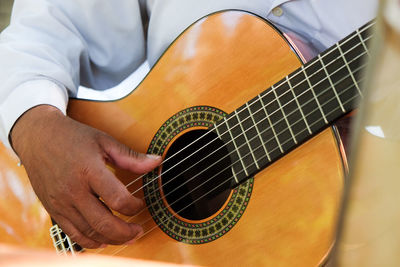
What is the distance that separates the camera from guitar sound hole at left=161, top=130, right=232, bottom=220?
759 millimetres

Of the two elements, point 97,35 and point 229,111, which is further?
point 97,35

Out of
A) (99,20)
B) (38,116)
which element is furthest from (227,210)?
(99,20)

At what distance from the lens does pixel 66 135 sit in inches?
32.6

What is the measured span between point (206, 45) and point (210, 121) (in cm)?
13

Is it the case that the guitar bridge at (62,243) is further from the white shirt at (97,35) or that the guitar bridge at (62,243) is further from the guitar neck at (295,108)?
the guitar neck at (295,108)

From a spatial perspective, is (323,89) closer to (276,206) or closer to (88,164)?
(276,206)

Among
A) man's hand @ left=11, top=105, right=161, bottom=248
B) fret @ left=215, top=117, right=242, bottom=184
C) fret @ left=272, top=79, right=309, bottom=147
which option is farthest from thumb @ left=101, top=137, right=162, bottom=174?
fret @ left=272, top=79, right=309, bottom=147

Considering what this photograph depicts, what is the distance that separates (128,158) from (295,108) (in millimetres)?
285

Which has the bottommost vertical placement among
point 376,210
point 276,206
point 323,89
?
point 276,206

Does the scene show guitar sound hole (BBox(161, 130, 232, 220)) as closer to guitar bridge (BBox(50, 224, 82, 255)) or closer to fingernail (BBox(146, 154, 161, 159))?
fingernail (BBox(146, 154, 161, 159))

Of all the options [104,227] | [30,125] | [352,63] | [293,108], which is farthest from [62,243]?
[352,63]

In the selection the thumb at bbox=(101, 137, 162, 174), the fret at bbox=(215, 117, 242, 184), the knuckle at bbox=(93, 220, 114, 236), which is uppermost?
the fret at bbox=(215, 117, 242, 184)

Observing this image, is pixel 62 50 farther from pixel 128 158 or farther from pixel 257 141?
pixel 257 141

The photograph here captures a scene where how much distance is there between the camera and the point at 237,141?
0.73 m
